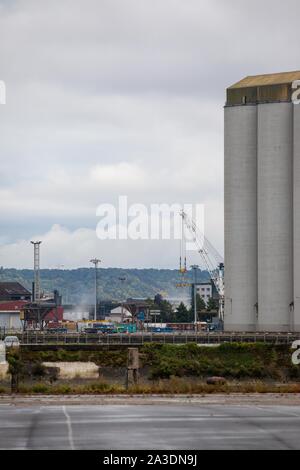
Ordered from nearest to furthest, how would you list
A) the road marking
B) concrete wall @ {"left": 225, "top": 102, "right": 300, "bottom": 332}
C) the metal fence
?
the road marking < the metal fence < concrete wall @ {"left": 225, "top": 102, "right": 300, "bottom": 332}

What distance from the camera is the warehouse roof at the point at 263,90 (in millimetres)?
163500

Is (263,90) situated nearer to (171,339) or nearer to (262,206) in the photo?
(262,206)

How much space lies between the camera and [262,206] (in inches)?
6398

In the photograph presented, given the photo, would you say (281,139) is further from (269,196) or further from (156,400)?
(156,400)

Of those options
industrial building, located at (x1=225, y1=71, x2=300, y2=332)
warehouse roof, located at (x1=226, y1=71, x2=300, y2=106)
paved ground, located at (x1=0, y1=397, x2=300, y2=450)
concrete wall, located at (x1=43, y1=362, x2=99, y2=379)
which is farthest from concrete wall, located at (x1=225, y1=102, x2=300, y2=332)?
paved ground, located at (x1=0, y1=397, x2=300, y2=450)

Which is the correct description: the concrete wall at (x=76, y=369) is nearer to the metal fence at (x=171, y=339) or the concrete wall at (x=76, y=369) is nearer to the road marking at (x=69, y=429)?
the metal fence at (x=171, y=339)

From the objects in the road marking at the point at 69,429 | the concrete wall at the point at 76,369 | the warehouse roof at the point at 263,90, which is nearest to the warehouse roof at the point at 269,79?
the warehouse roof at the point at 263,90

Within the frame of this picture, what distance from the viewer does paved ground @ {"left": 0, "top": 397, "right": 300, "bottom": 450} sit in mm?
34656

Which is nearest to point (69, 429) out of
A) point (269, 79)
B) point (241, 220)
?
point (241, 220)

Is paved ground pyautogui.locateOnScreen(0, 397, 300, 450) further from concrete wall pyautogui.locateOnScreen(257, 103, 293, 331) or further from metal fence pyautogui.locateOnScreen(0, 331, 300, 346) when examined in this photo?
concrete wall pyautogui.locateOnScreen(257, 103, 293, 331)

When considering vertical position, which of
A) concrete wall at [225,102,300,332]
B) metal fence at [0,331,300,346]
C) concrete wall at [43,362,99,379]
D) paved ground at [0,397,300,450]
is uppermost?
concrete wall at [225,102,300,332]

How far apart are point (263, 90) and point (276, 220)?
2144cm
